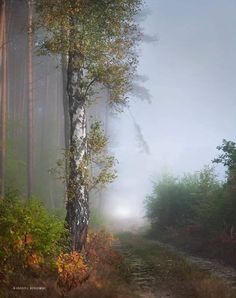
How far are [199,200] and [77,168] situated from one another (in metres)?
9.96

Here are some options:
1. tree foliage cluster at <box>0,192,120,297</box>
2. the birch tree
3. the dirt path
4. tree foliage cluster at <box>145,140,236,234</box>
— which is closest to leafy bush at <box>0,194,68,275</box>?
tree foliage cluster at <box>0,192,120,297</box>

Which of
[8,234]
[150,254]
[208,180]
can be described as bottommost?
[150,254]

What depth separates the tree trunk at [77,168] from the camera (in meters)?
11.6

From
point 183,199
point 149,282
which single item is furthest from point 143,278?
point 183,199

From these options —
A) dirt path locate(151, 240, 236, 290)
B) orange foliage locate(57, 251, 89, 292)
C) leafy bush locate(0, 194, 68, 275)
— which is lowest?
dirt path locate(151, 240, 236, 290)

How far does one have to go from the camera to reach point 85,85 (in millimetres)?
Result: 12328

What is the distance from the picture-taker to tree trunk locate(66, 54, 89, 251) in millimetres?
11633

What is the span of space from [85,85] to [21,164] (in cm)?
1528

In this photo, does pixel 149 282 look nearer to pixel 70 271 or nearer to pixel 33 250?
pixel 70 271

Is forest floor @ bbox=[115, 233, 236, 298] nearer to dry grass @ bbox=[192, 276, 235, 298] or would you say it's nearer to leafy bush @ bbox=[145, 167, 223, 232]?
A: dry grass @ bbox=[192, 276, 235, 298]

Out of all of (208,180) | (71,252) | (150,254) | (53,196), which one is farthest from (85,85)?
(53,196)

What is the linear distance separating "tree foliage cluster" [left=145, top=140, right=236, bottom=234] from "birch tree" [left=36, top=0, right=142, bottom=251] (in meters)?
6.78

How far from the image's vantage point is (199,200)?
784 inches

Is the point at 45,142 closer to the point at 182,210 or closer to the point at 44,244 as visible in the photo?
the point at 182,210
